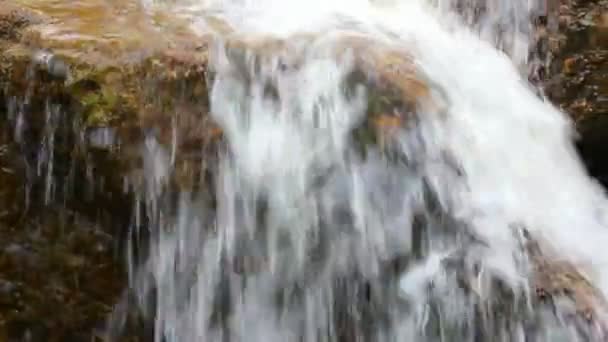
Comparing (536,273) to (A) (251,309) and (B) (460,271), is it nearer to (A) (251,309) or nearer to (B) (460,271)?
(B) (460,271)

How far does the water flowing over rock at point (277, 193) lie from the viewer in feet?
10.8

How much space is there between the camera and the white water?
321cm

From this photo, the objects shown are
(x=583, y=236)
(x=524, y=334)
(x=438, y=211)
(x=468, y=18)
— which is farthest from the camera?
(x=468, y=18)

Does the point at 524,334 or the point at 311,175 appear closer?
the point at 524,334

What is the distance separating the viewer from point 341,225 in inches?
135

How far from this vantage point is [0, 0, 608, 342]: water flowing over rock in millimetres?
3283

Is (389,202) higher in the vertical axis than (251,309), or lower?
higher

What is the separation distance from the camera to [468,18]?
5.19 meters

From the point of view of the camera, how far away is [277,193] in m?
3.49

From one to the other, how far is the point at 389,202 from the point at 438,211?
22 centimetres

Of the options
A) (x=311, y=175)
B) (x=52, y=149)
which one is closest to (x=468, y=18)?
(x=311, y=175)

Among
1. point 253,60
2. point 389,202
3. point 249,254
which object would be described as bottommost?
point 249,254

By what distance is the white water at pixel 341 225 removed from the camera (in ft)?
10.5

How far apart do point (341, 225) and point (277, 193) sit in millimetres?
329
